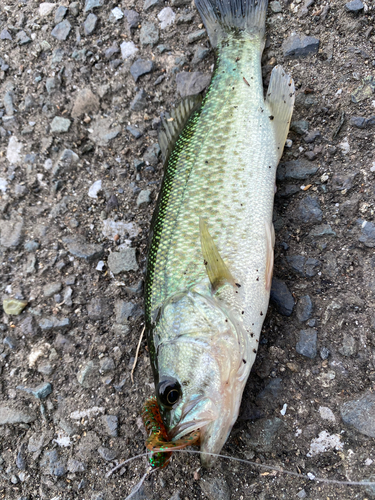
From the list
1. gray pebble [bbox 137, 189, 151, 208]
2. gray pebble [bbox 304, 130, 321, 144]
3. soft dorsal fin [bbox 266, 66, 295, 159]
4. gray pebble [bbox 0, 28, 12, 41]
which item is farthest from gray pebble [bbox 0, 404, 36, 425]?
gray pebble [bbox 0, 28, 12, 41]

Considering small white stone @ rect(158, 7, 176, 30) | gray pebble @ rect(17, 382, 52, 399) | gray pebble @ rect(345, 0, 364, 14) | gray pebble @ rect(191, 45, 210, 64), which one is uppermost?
small white stone @ rect(158, 7, 176, 30)

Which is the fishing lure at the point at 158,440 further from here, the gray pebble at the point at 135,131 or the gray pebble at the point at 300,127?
the gray pebble at the point at 300,127

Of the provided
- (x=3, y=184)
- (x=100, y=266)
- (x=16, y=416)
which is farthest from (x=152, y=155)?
(x=16, y=416)

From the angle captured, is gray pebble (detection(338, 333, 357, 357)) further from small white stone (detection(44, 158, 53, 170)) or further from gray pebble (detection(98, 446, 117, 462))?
small white stone (detection(44, 158, 53, 170))

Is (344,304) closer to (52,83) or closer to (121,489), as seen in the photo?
(121,489)

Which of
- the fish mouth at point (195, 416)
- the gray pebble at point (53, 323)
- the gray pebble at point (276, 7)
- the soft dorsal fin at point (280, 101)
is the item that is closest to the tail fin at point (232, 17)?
the gray pebble at point (276, 7)

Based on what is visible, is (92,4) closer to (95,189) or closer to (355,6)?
(95,189)

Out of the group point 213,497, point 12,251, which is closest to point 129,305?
point 12,251
